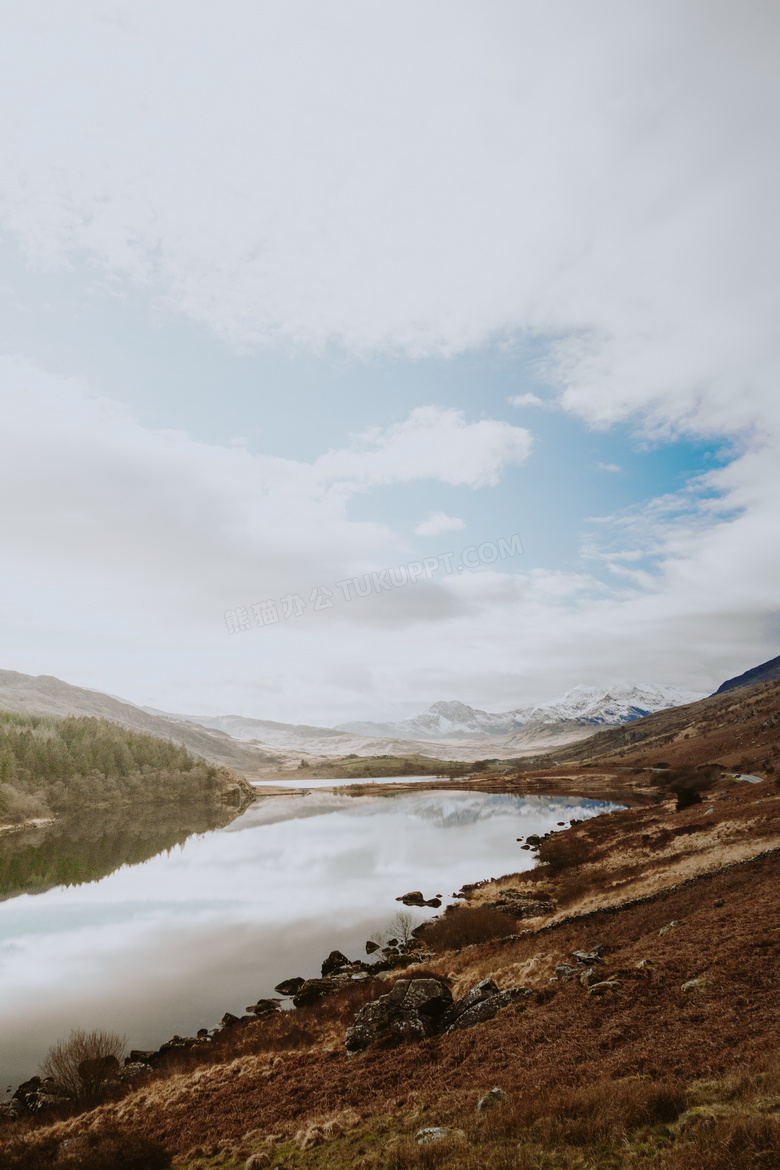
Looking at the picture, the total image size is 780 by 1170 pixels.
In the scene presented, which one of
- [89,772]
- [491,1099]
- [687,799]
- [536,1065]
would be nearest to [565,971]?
[536,1065]

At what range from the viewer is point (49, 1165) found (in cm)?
1380

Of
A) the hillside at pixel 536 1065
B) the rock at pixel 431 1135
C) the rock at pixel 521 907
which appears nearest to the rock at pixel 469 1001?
the hillside at pixel 536 1065

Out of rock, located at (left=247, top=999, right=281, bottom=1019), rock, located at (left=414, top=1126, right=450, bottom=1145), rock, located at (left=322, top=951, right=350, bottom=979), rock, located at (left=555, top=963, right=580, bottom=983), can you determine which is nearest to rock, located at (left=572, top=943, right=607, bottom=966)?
rock, located at (left=555, top=963, right=580, bottom=983)

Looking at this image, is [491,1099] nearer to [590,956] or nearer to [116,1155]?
[116,1155]

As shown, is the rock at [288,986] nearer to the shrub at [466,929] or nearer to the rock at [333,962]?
the rock at [333,962]

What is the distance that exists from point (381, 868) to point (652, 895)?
33891 mm

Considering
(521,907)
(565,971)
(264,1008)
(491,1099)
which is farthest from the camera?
(521,907)

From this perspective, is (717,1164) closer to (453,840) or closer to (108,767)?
(453,840)

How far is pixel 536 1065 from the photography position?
43.6 feet

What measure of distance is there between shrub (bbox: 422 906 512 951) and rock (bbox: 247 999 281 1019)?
1112cm

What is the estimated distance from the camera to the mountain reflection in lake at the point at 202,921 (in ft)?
85.5

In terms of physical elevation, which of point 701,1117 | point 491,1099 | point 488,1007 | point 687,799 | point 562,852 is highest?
point 701,1117

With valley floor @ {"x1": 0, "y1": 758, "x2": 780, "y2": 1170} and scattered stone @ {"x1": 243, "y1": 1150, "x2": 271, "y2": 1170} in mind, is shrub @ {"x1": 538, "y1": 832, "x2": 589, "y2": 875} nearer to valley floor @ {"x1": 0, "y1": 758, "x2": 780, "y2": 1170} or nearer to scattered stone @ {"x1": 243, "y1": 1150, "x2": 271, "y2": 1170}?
valley floor @ {"x1": 0, "y1": 758, "x2": 780, "y2": 1170}

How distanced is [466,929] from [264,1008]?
14.5 m
